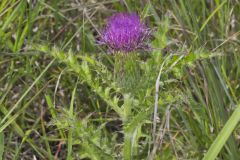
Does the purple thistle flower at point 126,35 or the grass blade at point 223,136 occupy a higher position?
the purple thistle flower at point 126,35

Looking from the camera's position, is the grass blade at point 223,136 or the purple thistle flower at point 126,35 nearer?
the grass blade at point 223,136

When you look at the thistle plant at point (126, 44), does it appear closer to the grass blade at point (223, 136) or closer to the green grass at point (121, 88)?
the green grass at point (121, 88)

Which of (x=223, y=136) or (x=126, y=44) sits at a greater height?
(x=126, y=44)

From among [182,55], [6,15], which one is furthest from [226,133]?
[6,15]

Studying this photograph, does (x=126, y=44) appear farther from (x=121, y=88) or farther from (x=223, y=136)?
(x=223, y=136)

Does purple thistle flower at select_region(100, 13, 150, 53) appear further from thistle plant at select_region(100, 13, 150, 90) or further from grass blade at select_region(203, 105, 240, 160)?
grass blade at select_region(203, 105, 240, 160)

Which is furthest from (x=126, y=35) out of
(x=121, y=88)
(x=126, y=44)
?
(x=121, y=88)

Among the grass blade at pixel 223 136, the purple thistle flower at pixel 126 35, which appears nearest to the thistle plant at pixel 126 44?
the purple thistle flower at pixel 126 35
